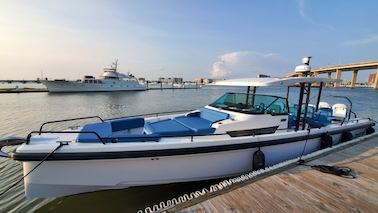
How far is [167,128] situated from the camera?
495 centimetres

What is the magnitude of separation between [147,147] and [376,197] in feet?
13.1

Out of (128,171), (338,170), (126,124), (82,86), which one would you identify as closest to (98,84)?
(82,86)

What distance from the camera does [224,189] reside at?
3.36 meters

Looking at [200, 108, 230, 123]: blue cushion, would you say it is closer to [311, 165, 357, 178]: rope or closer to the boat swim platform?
the boat swim platform

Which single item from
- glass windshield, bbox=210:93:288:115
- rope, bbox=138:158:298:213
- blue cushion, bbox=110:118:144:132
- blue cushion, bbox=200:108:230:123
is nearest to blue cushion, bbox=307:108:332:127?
glass windshield, bbox=210:93:288:115

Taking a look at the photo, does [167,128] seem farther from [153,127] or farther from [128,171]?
[128,171]

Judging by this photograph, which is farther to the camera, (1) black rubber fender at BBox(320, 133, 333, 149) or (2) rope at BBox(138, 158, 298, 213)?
(1) black rubber fender at BBox(320, 133, 333, 149)

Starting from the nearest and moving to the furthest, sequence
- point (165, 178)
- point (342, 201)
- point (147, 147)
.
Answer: point (342, 201) < point (147, 147) < point (165, 178)

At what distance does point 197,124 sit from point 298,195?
2.75 metres

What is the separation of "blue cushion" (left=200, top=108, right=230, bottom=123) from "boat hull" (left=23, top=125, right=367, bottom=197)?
112 centimetres

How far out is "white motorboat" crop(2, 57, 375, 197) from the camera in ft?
11.2

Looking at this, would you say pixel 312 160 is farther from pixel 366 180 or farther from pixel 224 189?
pixel 224 189

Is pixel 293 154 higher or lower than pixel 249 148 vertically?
lower

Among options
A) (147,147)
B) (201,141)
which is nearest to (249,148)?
(201,141)
